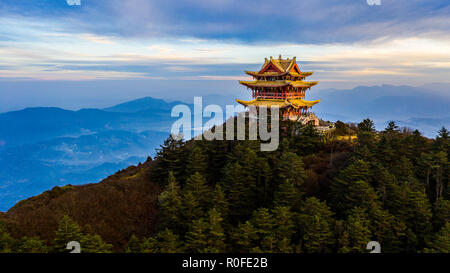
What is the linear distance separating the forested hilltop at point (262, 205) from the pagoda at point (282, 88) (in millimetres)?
10521

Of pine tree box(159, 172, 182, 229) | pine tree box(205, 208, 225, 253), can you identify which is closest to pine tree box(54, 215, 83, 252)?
pine tree box(159, 172, 182, 229)

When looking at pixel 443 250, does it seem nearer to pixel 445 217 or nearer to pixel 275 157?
pixel 445 217

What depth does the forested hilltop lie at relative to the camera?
18078mm

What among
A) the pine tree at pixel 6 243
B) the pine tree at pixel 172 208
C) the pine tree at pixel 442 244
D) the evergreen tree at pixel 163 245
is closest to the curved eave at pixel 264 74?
the pine tree at pixel 172 208

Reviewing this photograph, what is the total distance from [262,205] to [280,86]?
24.1 m

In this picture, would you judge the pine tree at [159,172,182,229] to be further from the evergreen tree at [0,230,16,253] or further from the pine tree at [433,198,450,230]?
the pine tree at [433,198,450,230]

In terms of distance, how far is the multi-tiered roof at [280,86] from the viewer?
146ft

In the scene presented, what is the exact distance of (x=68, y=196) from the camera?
2719 centimetres

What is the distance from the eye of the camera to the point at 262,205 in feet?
83.2

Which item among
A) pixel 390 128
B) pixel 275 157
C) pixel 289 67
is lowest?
pixel 275 157

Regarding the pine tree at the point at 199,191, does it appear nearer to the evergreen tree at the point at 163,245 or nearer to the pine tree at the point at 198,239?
the pine tree at the point at 198,239

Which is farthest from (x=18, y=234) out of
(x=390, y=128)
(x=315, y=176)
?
(x=390, y=128)

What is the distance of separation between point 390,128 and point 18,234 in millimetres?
36139
